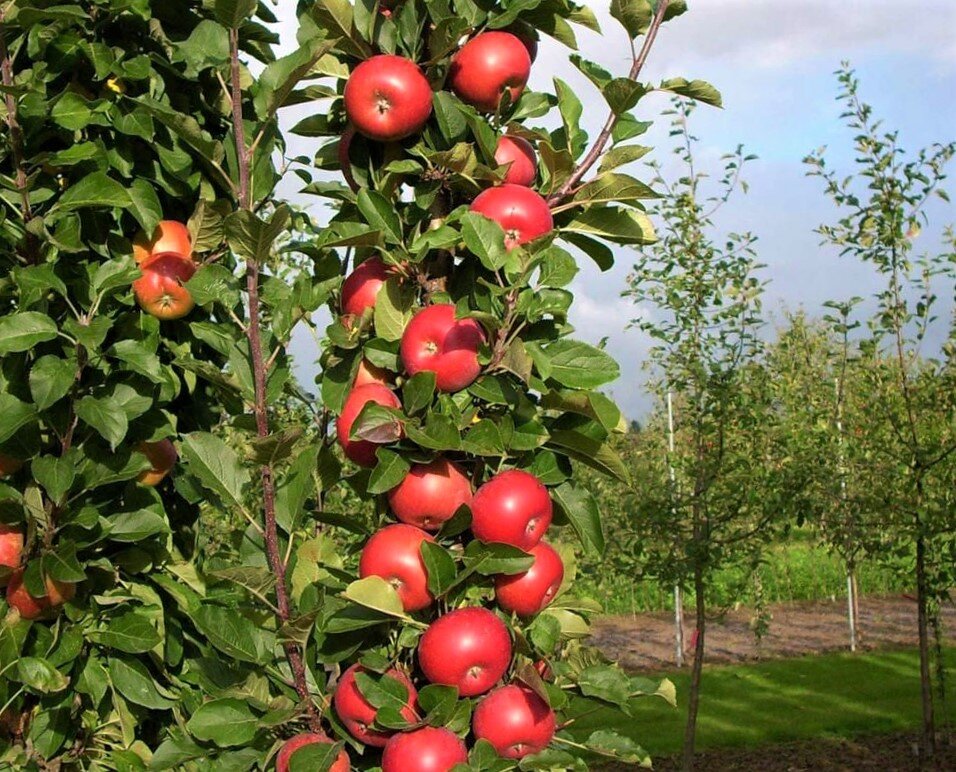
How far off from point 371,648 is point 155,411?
0.73m

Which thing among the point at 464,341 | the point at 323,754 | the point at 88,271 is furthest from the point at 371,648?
the point at 88,271

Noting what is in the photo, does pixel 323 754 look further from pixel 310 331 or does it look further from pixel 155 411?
pixel 155 411

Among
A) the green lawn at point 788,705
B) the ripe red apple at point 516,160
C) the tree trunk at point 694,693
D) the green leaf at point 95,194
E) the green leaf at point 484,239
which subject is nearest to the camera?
the green leaf at point 484,239

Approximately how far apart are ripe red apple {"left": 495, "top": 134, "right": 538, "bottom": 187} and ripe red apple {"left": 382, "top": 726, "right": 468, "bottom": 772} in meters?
0.77

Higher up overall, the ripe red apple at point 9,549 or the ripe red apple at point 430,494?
the ripe red apple at point 430,494

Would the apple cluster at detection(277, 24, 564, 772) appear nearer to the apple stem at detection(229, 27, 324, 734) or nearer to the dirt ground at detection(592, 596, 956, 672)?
the apple stem at detection(229, 27, 324, 734)

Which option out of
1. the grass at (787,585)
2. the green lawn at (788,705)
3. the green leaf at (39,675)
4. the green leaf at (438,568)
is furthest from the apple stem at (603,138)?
the grass at (787,585)

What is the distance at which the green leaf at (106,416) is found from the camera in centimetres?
171

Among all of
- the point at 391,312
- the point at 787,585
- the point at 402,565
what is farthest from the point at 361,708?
the point at 787,585

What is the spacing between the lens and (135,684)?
75.7 inches

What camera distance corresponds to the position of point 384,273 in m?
1.55

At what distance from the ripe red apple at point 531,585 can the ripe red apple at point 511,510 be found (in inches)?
1.6

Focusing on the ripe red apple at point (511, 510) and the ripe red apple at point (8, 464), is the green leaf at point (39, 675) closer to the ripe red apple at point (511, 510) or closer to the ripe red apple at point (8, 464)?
the ripe red apple at point (8, 464)

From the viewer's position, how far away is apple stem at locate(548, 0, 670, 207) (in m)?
1.56
